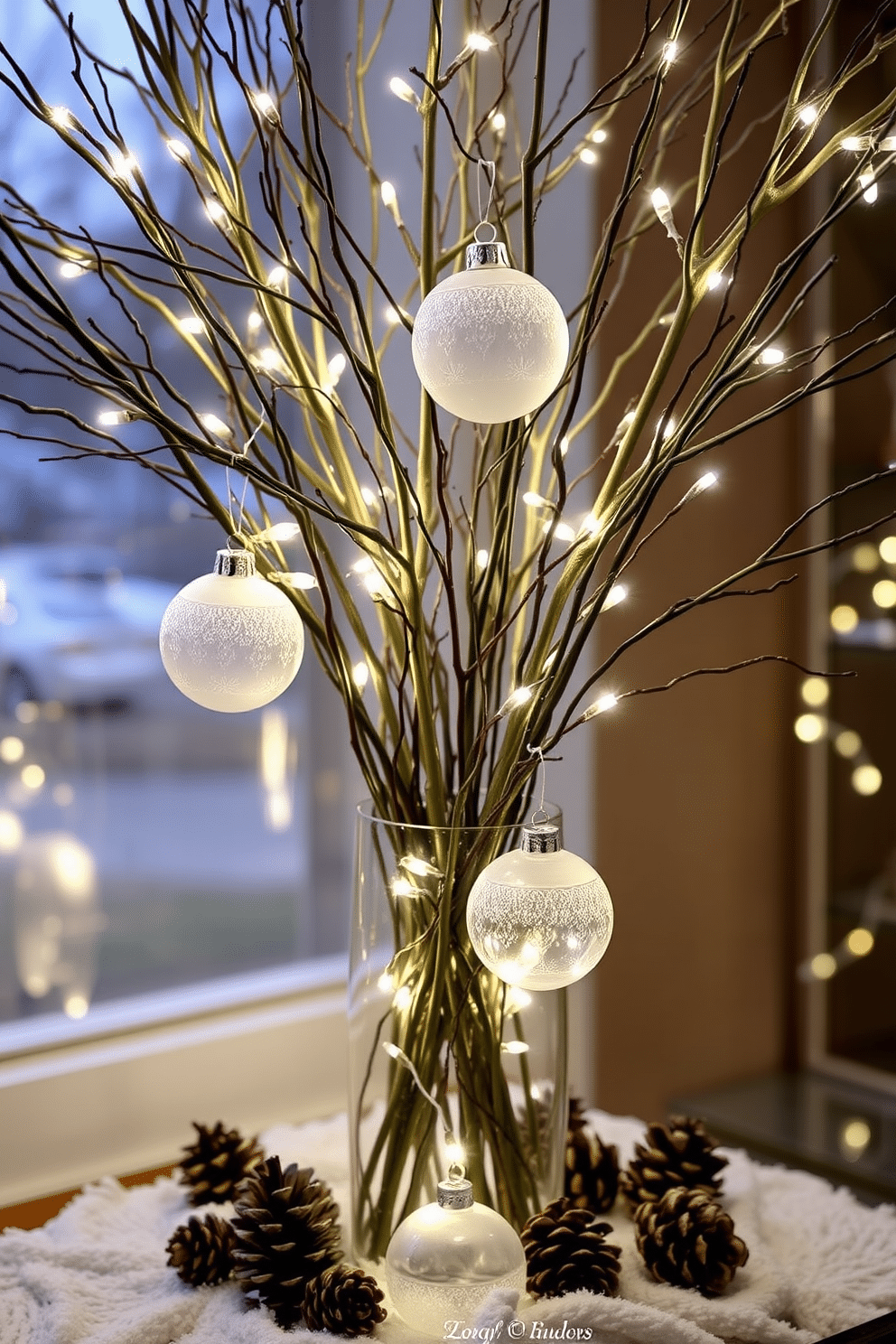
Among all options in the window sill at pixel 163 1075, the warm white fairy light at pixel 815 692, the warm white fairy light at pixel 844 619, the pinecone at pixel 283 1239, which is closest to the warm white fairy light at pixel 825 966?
the warm white fairy light at pixel 815 692

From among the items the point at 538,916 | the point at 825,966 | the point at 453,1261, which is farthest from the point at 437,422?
the point at 825,966

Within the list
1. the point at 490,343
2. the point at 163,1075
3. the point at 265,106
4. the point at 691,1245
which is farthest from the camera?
the point at 163,1075

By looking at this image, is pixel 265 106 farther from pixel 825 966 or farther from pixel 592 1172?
pixel 825 966

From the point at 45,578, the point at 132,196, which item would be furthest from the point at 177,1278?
the point at 45,578

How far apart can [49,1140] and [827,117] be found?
1.53m

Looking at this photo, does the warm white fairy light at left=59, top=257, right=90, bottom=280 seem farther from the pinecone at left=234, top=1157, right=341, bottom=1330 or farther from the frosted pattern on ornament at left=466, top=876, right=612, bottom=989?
the pinecone at left=234, top=1157, right=341, bottom=1330

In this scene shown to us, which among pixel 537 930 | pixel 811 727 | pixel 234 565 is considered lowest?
pixel 537 930

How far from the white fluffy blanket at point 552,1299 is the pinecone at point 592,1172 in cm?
2

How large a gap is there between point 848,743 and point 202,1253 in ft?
3.82

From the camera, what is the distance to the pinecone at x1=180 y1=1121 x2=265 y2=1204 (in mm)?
1094

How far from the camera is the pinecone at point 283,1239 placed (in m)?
0.89

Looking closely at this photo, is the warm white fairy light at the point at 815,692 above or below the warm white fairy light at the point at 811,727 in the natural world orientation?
above

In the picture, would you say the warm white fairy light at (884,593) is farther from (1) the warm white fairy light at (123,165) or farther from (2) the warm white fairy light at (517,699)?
(1) the warm white fairy light at (123,165)

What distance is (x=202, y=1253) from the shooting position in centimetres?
94
